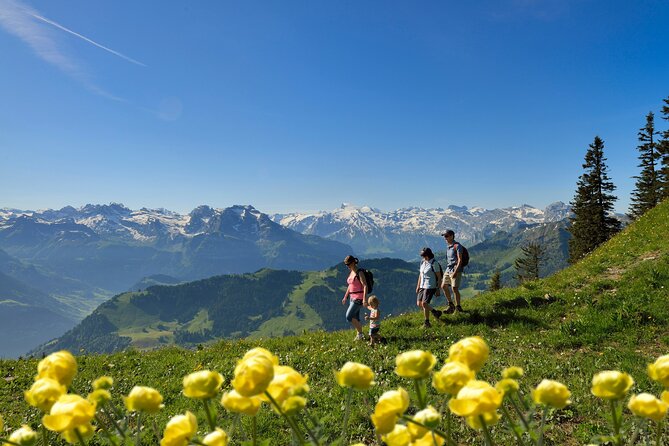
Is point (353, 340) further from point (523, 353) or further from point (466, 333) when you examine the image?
point (523, 353)

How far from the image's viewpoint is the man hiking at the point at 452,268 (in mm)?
16469

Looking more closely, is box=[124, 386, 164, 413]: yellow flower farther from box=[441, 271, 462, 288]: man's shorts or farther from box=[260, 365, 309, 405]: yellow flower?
box=[441, 271, 462, 288]: man's shorts

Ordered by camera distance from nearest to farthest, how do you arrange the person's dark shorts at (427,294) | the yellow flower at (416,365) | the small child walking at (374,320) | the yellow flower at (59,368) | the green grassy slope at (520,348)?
the yellow flower at (416,365), the yellow flower at (59,368), the green grassy slope at (520,348), the small child walking at (374,320), the person's dark shorts at (427,294)

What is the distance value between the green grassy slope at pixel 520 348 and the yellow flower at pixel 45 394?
6302mm

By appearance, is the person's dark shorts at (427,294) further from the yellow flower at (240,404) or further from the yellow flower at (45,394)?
the yellow flower at (45,394)

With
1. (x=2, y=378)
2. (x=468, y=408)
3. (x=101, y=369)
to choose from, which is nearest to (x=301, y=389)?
(x=468, y=408)

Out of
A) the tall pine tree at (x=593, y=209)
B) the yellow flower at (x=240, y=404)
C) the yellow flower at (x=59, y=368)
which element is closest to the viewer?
the yellow flower at (x=240, y=404)

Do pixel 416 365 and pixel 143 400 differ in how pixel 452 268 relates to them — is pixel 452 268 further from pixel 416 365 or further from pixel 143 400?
pixel 143 400

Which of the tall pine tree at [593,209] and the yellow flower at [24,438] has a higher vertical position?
the tall pine tree at [593,209]

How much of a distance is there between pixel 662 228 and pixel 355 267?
17509 mm

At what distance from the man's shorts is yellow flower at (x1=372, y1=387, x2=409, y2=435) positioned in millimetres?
15395

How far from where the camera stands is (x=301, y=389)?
188 cm

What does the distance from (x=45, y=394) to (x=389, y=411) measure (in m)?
1.60

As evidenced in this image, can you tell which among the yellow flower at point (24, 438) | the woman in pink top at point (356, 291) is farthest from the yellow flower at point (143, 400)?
the woman in pink top at point (356, 291)
